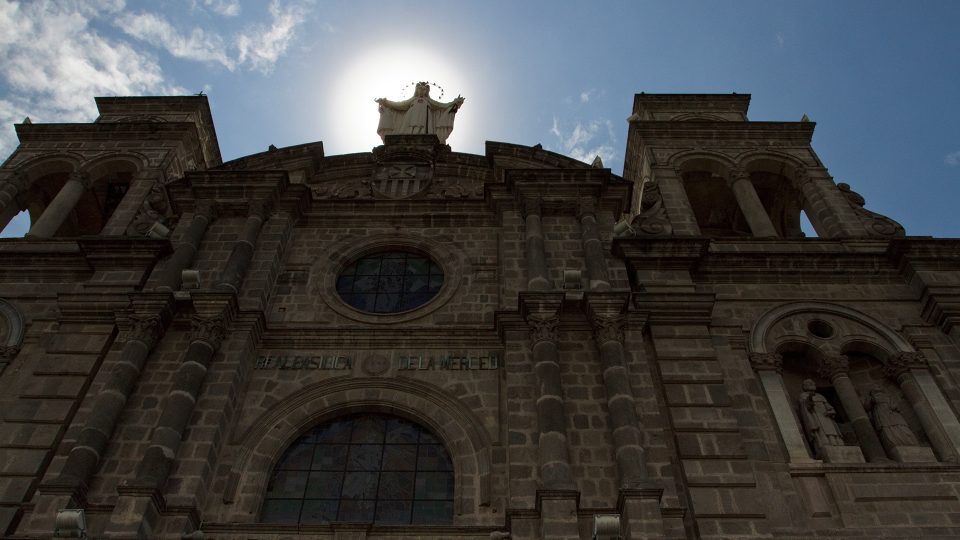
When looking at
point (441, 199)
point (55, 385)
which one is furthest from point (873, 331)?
point (55, 385)

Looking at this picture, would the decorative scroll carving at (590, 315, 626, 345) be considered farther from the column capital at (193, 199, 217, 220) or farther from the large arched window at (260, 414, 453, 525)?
the column capital at (193, 199, 217, 220)

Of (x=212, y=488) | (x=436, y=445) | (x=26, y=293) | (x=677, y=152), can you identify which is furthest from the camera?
(x=677, y=152)

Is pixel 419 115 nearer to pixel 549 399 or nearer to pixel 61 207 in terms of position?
pixel 61 207

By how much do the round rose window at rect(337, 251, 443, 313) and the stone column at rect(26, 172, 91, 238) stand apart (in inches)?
313

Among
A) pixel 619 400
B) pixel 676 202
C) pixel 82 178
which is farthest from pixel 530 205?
pixel 82 178

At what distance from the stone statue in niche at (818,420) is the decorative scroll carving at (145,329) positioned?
37.9 feet

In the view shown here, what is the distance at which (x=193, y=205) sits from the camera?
1922 cm

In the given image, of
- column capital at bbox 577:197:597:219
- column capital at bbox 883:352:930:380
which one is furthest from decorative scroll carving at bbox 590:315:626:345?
column capital at bbox 883:352:930:380

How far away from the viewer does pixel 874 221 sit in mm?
19484

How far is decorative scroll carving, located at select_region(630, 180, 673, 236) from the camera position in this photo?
59.8ft

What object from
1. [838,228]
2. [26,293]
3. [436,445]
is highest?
[838,228]

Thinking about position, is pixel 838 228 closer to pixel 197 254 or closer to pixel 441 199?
pixel 441 199

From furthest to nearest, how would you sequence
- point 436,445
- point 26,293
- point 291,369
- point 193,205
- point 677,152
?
point 677,152 → point 193,205 → point 26,293 → point 291,369 → point 436,445

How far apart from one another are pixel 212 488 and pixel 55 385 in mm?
3734
